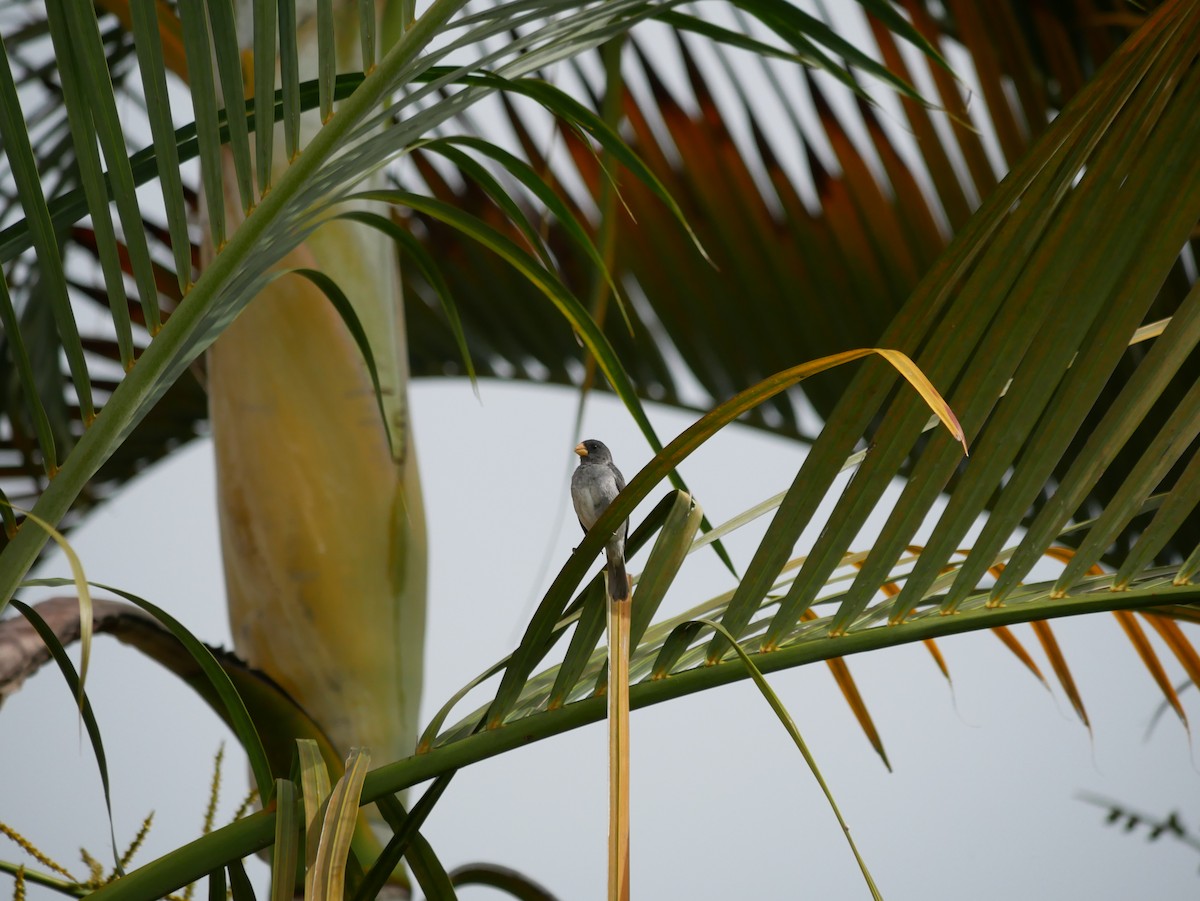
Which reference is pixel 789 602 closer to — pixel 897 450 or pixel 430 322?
pixel 897 450

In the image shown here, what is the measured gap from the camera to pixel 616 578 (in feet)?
2.06

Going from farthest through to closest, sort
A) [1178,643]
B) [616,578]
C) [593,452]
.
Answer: [593,452] < [1178,643] < [616,578]

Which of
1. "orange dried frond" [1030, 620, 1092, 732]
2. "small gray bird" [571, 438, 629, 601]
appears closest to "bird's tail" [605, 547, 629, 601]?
"small gray bird" [571, 438, 629, 601]

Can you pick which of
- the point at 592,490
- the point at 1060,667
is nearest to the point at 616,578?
the point at 592,490

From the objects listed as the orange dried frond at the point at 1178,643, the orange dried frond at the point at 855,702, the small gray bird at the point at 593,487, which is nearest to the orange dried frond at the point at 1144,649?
the orange dried frond at the point at 1178,643

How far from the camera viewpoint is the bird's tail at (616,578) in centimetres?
62

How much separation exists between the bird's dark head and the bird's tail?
0.31 m

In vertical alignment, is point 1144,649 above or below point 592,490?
below

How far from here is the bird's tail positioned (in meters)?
0.62

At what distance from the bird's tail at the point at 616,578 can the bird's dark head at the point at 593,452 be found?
0.31m

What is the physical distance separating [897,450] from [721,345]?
1.23 m

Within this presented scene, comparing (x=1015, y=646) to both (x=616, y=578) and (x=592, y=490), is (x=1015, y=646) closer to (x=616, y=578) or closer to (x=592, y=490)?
(x=592, y=490)

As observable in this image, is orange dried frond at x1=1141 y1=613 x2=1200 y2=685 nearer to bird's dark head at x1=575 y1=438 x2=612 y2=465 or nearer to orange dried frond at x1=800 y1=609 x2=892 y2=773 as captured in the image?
orange dried frond at x1=800 y1=609 x2=892 y2=773

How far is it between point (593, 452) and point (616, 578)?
1.23ft
